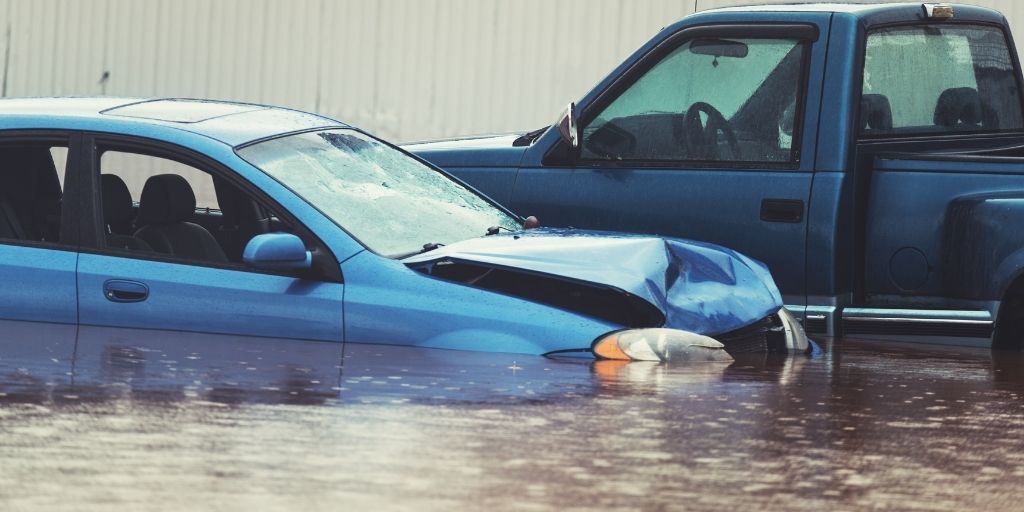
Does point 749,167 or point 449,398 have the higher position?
point 749,167

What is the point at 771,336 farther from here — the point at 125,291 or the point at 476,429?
the point at 125,291

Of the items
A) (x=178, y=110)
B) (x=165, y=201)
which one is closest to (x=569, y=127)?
(x=178, y=110)

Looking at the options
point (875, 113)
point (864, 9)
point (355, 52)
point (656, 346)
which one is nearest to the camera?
point (656, 346)

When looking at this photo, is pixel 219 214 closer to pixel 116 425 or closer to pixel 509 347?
pixel 509 347

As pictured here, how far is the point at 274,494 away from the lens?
4.36 metres

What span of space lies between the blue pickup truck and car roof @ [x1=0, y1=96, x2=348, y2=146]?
4.70 feet

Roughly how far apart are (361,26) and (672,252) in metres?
13.2

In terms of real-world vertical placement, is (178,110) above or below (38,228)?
above

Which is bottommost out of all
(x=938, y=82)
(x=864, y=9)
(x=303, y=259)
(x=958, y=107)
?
(x=303, y=259)

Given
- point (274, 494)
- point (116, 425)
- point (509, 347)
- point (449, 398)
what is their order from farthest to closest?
1. point (509, 347)
2. point (449, 398)
3. point (116, 425)
4. point (274, 494)

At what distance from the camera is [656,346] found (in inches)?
258

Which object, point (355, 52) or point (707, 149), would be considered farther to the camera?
point (355, 52)

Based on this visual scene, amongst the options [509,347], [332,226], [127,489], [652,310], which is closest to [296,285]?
[332,226]

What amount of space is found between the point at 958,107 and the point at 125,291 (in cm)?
440
